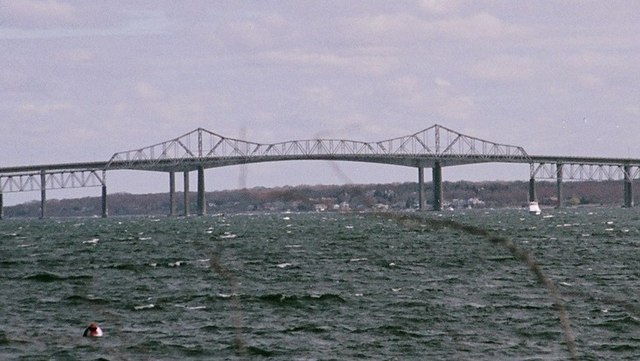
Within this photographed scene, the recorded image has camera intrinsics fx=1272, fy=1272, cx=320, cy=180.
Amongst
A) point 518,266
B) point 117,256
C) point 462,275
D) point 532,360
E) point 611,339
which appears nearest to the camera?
point 532,360

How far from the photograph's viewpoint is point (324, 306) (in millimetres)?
33594

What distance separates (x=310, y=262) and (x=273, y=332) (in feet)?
84.1

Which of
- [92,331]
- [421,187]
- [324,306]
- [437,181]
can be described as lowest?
[324,306]

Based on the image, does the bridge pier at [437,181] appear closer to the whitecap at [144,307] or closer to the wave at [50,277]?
the wave at [50,277]

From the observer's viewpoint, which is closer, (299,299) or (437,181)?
(299,299)

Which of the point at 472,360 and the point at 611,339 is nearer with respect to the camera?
the point at 472,360

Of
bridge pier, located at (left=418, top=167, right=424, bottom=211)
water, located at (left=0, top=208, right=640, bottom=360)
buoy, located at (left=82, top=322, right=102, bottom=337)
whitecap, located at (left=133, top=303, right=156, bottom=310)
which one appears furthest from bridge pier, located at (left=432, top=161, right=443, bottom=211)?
buoy, located at (left=82, top=322, right=102, bottom=337)

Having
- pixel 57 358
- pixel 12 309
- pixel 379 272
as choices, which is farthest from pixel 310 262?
pixel 57 358

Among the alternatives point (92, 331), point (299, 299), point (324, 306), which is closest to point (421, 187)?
point (299, 299)

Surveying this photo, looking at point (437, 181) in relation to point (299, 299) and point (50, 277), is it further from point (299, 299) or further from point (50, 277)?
point (299, 299)

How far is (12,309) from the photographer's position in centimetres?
3375

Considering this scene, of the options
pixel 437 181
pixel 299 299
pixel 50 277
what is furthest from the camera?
pixel 437 181

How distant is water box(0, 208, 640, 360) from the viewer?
2503 centimetres

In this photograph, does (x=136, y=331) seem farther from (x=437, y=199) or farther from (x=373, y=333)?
(x=437, y=199)
